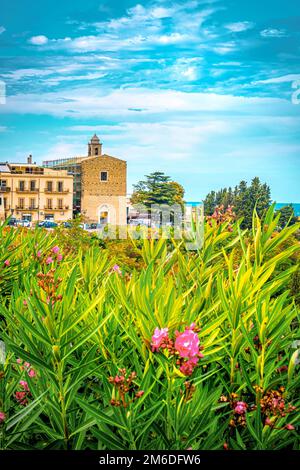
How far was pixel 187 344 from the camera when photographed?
1.08 meters

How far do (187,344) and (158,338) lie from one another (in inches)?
2.4

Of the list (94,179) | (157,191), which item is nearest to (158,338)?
(157,191)

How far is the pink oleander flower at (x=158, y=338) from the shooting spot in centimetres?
110

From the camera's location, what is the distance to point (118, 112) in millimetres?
16000

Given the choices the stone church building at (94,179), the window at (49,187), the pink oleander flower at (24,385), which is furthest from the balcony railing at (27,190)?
the pink oleander flower at (24,385)

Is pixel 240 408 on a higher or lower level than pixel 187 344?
lower

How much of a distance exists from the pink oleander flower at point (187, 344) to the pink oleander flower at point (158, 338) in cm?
3

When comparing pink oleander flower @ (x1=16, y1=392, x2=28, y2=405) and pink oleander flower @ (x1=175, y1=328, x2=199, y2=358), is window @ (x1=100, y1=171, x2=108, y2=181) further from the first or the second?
pink oleander flower @ (x1=175, y1=328, x2=199, y2=358)

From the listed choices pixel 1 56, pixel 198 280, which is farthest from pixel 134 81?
pixel 198 280

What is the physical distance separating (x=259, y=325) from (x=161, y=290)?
8.7 inches

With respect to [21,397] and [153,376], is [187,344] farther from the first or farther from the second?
[21,397]

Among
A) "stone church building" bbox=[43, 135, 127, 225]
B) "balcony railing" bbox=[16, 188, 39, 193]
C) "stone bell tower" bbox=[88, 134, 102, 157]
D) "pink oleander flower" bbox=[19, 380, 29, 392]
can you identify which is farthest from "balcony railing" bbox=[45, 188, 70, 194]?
"pink oleander flower" bbox=[19, 380, 29, 392]

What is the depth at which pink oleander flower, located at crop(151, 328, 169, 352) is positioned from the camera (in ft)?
3.60
